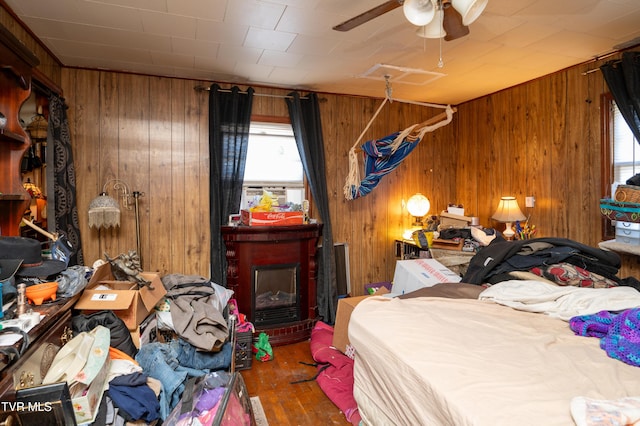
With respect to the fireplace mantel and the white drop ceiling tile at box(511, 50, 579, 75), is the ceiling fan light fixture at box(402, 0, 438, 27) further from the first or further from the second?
the fireplace mantel

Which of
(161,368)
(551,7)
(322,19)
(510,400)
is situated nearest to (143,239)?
(161,368)

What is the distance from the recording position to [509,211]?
3678 millimetres

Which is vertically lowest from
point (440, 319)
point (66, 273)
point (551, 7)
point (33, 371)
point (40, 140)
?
point (33, 371)

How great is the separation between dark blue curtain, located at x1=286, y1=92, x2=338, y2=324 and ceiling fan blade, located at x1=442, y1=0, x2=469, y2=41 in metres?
2.06

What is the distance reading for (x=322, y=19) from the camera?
7.91 feet

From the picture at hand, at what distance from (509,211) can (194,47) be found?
3.26 metres

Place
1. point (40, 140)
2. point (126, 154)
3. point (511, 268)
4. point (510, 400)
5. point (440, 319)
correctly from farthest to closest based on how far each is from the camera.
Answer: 1. point (126, 154)
2. point (40, 140)
3. point (511, 268)
4. point (440, 319)
5. point (510, 400)

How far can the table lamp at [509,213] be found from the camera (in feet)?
12.0

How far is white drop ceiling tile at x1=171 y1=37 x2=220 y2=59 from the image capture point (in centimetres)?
274

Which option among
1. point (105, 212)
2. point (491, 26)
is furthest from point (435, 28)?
point (105, 212)

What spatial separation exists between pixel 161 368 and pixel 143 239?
172 centimetres

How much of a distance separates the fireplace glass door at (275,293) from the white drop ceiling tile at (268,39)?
1918 millimetres

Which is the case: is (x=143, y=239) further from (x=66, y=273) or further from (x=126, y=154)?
(x=66, y=273)
